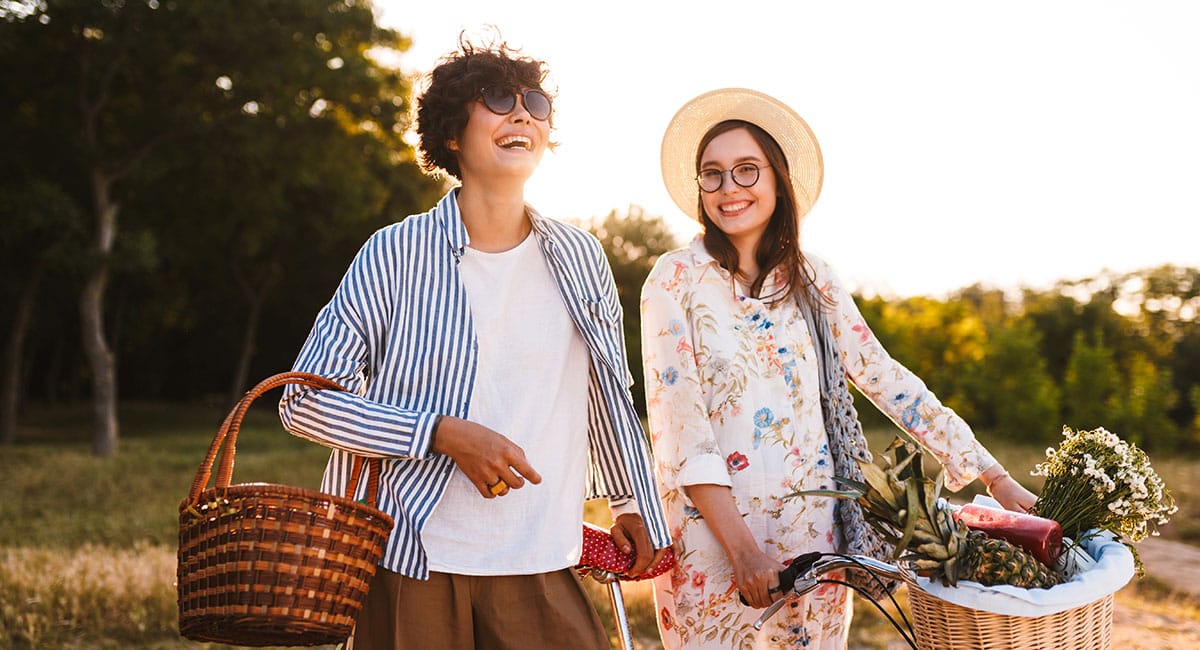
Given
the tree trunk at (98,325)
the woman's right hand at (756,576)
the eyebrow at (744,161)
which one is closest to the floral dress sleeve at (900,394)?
the eyebrow at (744,161)

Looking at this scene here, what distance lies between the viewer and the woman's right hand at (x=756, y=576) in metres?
2.64

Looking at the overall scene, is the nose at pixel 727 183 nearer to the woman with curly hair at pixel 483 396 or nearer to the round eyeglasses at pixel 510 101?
the woman with curly hair at pixel 483 396

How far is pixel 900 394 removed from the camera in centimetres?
313

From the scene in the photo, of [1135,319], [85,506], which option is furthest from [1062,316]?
[85,506]

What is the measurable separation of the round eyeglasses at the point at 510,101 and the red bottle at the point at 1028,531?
4.57 feet

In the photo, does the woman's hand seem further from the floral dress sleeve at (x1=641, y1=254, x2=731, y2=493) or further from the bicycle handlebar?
the bicycle handlebar

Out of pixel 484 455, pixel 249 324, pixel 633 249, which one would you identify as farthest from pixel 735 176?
pixel 249 324

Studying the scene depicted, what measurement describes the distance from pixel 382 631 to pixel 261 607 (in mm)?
501

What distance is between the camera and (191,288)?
29.5 metres

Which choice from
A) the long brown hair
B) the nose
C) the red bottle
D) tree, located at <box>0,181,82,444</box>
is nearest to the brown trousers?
the red bottle

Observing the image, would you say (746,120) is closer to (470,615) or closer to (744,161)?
(744,161)

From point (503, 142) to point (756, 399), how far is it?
99 centimetres

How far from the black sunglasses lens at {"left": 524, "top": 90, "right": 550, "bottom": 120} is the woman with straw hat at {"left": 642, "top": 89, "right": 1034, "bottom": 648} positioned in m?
0.60

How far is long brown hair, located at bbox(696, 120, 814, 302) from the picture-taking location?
3.09 meters
